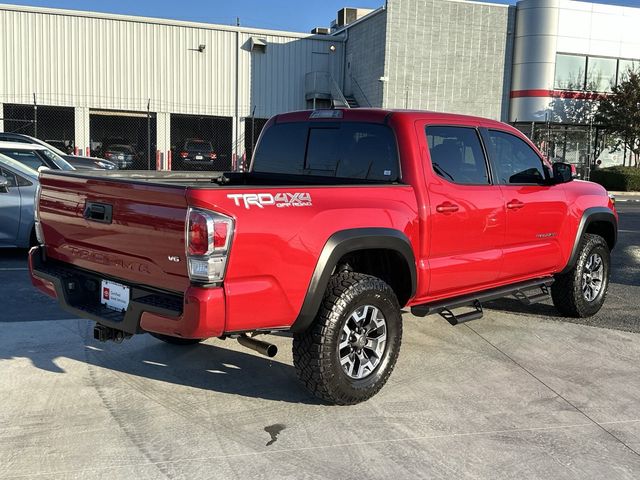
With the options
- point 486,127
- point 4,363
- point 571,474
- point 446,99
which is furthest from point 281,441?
point 446,99

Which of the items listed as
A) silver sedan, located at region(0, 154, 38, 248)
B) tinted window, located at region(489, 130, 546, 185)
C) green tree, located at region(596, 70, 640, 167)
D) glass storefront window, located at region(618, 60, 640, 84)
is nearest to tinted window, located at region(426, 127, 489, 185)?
tinted window, located at region(489, 130, 546, 185)

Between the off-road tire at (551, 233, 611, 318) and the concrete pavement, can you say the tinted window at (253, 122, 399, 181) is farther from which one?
the off-road tire at (551, 233, 611, 318)

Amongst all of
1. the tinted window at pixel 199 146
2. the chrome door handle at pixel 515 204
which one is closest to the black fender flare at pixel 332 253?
the chrome door handle at pixel 515 204

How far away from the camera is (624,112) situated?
28781 millimetres

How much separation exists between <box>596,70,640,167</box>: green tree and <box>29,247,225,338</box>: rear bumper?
29.4m

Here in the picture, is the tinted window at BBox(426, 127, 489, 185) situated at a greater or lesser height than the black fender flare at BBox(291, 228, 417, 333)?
greater

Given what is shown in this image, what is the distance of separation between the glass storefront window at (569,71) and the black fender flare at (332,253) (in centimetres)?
2891

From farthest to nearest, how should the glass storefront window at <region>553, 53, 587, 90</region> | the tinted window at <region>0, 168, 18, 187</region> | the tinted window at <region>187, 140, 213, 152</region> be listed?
the glass storefront window at <region>553, 53, 587, 90</region> < the tinted window at <region>187, 140, 213, 152</region> < the tinted window at <region>0, 168, 18, 187</region>

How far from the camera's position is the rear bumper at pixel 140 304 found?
11.3 feet

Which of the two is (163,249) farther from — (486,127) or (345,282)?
(486,127)

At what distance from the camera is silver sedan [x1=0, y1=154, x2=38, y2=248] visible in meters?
8.87

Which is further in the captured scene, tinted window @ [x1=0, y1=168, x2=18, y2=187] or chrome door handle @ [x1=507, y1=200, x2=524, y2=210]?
tinted window @ [x1=0, y1=168, x2=18, y2=187]

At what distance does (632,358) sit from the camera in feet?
17.6

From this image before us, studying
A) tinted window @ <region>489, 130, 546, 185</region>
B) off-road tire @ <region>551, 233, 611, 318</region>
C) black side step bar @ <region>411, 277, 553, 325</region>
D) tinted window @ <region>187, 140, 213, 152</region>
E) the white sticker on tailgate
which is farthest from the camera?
tinted window @ <region>187, 140, 213, 152</region>
